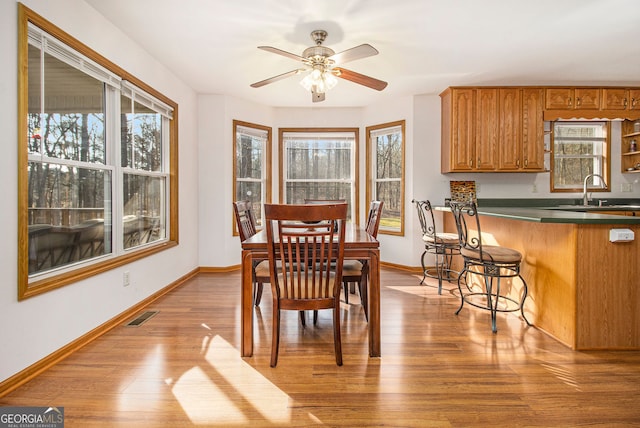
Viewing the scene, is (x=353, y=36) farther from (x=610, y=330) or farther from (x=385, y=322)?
(x=610, y=330)

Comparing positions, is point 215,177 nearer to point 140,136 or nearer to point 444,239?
point 140,136

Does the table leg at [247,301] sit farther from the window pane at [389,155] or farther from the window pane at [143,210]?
the window pane at [389,155]

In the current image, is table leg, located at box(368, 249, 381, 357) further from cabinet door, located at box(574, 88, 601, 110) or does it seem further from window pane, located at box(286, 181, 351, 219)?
cabinet door, located at box(574, 88, 601, 110)

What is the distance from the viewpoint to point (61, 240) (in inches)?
89.0

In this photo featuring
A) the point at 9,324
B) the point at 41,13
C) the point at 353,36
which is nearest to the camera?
the point at 9,324

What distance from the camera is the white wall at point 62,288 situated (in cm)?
175

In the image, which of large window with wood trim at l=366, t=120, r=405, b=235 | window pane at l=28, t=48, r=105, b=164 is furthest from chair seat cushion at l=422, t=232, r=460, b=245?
window pane at l=28, t=48, r=105, b=164

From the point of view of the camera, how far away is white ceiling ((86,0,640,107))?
2.48 meters

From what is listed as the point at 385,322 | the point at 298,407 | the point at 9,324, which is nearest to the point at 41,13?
the point at 9,324

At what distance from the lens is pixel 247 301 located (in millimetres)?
2104

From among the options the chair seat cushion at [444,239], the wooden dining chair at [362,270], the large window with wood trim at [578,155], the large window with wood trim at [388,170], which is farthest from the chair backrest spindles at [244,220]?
the large window with wood trim at [578,155]

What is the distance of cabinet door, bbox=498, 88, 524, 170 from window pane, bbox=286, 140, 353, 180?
211 centimetres

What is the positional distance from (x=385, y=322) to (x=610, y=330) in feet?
4.96

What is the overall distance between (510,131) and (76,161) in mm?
4628
